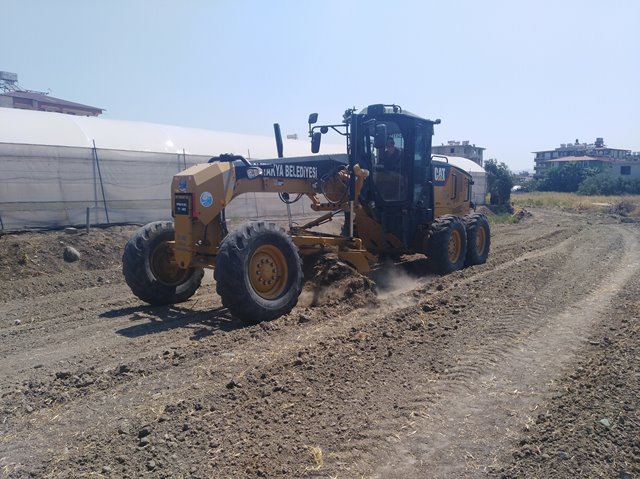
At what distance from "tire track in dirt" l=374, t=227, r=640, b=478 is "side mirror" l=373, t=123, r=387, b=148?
3525 mm

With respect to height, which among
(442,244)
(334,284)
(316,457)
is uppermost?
(442,244)

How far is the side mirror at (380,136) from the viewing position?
27.7ft

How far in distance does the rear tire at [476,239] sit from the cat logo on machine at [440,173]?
3.37 ft

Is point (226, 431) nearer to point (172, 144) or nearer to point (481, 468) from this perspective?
point (481, 468)

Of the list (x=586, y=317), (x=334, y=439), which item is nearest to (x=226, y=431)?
(x=334, y=439)

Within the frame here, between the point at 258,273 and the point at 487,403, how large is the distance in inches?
132

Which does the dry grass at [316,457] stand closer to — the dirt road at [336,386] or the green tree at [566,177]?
the dirt road at [336,386]

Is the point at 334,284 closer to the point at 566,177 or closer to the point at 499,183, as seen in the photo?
the point at 499,183

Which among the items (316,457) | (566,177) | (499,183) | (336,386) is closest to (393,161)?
(336,386)

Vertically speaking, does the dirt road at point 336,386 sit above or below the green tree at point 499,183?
below

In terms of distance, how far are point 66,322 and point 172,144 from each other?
1130 cm

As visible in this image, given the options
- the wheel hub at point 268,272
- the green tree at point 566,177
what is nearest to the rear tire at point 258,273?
the wheel hub at point 268,272

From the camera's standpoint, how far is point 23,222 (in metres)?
12.9

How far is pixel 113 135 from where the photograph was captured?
16109 mm
